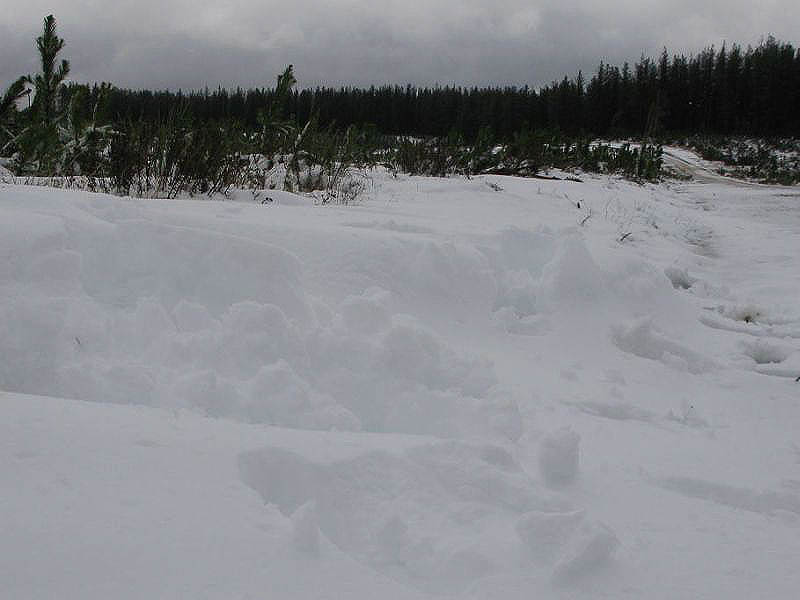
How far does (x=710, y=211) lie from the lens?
1203cm

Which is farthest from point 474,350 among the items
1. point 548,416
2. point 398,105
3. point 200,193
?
point 398,105

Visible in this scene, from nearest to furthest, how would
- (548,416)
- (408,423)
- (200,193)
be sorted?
(408,423) → (548,416) → (200,193)

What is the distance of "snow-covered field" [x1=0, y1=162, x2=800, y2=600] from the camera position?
3.89 feet

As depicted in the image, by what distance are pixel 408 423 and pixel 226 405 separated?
2.03 ft

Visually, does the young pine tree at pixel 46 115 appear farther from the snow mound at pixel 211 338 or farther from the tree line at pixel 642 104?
the tree line at pixel 642 104

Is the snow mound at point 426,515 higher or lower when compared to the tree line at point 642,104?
lower

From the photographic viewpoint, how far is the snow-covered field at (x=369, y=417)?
46.7 inches

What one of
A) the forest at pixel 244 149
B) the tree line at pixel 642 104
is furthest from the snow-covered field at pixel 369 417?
the tree line at pixel 642 104

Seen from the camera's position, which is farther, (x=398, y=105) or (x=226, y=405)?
(x=398, y=105)

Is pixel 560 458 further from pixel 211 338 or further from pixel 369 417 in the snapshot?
pixel 211 338

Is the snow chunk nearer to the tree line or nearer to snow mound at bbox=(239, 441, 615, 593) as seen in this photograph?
snow mound at bbox=(239, 441, 615, 593)

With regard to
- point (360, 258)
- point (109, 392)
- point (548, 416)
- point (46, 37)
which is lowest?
point (548, 416)

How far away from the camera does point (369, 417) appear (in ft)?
7.06

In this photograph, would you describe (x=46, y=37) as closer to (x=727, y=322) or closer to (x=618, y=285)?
(x=618, y=285)
